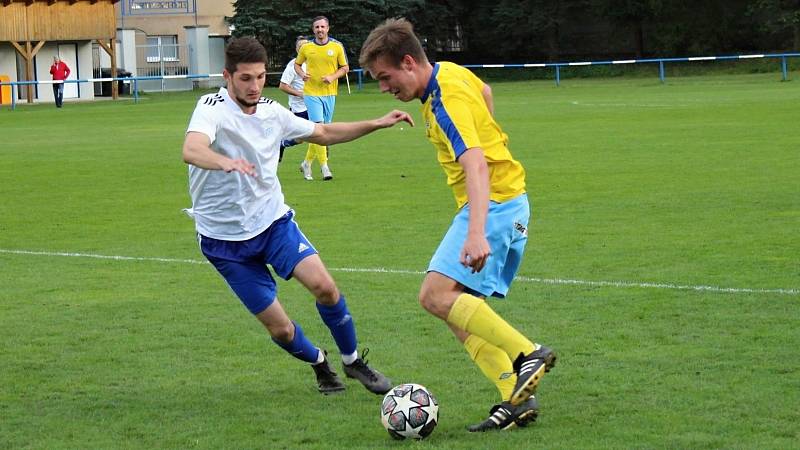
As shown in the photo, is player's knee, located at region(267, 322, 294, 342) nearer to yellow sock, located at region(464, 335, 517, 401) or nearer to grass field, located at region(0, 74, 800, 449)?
grass field, located at region(0, 74, 800, 449)

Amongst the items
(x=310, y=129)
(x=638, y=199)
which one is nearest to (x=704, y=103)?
(x=638, y=199)

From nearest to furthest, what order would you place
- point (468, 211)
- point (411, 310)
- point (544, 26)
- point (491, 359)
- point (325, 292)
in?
point (468, 211) → point (491, 359) → point (325, 292) → point (411, 310) → point (544, 26)

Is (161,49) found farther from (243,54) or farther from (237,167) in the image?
(237,167)

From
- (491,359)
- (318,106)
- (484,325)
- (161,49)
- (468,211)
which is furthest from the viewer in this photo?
(161,49)

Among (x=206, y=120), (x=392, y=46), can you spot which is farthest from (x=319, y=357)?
(x=392, y=46)

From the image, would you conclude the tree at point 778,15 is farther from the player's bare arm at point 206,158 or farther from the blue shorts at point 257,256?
the player's bare arm at point 206,158

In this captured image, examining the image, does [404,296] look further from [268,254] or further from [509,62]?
[509,62]

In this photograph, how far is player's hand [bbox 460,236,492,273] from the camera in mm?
5320

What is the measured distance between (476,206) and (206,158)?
1.25m

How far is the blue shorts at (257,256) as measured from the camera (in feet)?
21.4

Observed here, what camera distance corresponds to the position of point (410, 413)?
5723 mm

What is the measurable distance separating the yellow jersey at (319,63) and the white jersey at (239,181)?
12183 millimetres

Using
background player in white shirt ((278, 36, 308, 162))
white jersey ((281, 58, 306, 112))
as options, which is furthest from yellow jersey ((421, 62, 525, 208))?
white jersey ((281, 58, 306, 112))

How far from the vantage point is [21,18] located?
1871 inches
